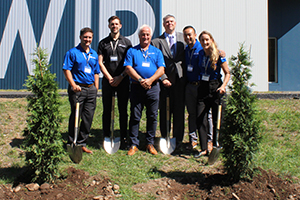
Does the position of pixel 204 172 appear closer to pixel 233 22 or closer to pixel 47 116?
pixel 47 116

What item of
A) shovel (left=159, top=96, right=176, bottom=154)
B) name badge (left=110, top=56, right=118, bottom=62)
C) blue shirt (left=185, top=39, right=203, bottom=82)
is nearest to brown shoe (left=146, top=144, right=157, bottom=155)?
shovel (left=159, top=96, right=176, bottom=154)

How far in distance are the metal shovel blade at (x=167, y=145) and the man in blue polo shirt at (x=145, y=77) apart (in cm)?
16

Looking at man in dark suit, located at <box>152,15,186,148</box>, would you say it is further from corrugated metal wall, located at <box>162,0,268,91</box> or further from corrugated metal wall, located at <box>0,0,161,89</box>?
corrugated metal wall, located at <box>162,0,268,91</box>

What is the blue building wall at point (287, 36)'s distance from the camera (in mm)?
14188

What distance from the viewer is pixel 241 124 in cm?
348

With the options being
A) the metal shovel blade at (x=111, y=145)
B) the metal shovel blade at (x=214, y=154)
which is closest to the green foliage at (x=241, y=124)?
the metal shovel blade at (x=214, y=154)

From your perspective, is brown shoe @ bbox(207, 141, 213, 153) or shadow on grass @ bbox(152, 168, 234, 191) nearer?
shadow on grass @ bbox(152, 168, 234, 191)

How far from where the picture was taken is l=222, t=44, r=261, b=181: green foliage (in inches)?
136

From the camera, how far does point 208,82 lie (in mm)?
4680

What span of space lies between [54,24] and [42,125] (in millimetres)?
10341

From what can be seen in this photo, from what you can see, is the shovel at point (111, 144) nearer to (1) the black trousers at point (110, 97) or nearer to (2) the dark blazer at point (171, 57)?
(1) the black trousers at point (110, 97)

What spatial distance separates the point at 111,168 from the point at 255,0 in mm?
11662

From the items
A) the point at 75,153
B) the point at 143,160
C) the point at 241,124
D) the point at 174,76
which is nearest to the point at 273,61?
the point at 174,76

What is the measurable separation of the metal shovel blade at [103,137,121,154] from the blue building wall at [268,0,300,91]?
1166 centimetres
